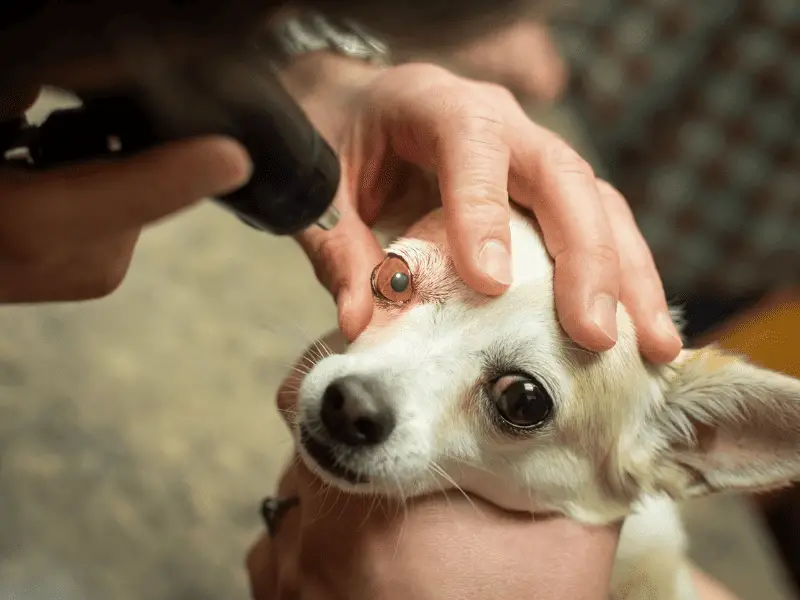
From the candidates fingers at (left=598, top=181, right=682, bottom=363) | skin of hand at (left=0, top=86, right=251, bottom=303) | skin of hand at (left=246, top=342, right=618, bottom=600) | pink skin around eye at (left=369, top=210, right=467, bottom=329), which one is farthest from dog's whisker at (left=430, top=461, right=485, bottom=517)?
skin of hand at (left=0, top=86, right=251, bottom=303)

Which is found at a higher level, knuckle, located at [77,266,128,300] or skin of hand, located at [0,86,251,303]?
skin of hand, located at [0,86,251,303]

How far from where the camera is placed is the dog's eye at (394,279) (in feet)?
3.59

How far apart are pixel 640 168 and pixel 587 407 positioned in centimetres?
189

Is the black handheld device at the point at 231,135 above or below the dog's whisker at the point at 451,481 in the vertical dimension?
above

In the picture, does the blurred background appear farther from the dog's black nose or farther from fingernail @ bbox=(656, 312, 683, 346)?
the dog's black nose

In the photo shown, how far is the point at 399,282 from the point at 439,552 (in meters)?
0.41

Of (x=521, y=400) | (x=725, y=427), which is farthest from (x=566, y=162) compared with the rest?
(x=725, y=427)

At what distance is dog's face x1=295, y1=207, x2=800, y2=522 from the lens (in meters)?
1.02

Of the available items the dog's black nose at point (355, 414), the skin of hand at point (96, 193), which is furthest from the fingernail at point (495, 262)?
the skin of hand at point (96, 193)

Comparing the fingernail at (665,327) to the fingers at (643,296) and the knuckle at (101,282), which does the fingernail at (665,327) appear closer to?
the fingers at (643,296)

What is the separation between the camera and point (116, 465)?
5.35 ft

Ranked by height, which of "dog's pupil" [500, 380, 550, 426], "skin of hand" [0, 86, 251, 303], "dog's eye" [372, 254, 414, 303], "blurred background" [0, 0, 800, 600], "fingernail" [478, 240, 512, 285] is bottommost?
"blurred background" [0, 0, 800, 600]

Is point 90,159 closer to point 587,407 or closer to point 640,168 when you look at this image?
point 587,407

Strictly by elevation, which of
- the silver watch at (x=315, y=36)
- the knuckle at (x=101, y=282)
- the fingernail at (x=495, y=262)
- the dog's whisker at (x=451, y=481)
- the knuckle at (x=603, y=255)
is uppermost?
the silver watch at (x=315, y=36)
